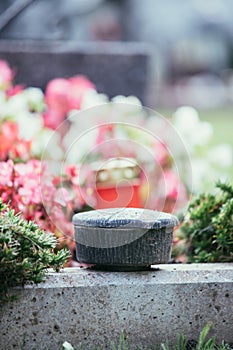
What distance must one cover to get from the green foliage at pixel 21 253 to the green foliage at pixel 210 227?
27.5 inches

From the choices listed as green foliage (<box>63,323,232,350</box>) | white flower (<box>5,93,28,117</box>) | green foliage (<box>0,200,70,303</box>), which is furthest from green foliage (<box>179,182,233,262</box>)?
white flower (<box>5,93,28,117</box>)

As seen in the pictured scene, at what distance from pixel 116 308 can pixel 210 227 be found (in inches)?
28.0

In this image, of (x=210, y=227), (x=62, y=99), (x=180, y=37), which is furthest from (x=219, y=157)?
(x=180, y=37)

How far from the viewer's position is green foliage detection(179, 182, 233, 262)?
11.3ft

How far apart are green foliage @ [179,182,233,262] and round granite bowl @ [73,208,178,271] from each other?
12.7 inches

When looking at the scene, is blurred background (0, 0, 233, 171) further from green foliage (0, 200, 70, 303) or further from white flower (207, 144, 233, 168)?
green foliage (0, 200, 70, 303)

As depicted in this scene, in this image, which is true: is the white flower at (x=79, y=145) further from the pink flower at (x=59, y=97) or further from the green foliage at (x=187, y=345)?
the green foliage at (x=187, y=345)

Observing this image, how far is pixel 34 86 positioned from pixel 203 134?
229 cm

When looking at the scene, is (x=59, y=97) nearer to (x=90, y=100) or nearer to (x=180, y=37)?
(x=90, y=100)

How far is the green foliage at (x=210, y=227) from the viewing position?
3.43 meters

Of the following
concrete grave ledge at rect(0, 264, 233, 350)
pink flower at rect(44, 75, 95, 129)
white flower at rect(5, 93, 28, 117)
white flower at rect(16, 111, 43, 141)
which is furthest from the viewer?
pink flower at rect(44, 75, 95, 129)

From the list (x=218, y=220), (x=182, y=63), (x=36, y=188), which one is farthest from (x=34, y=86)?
(x=182, y=63)

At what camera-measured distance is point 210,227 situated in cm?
366

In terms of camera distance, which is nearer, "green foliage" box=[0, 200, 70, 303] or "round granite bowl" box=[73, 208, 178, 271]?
"green foliage" box=[0, 200, 70, 303]
